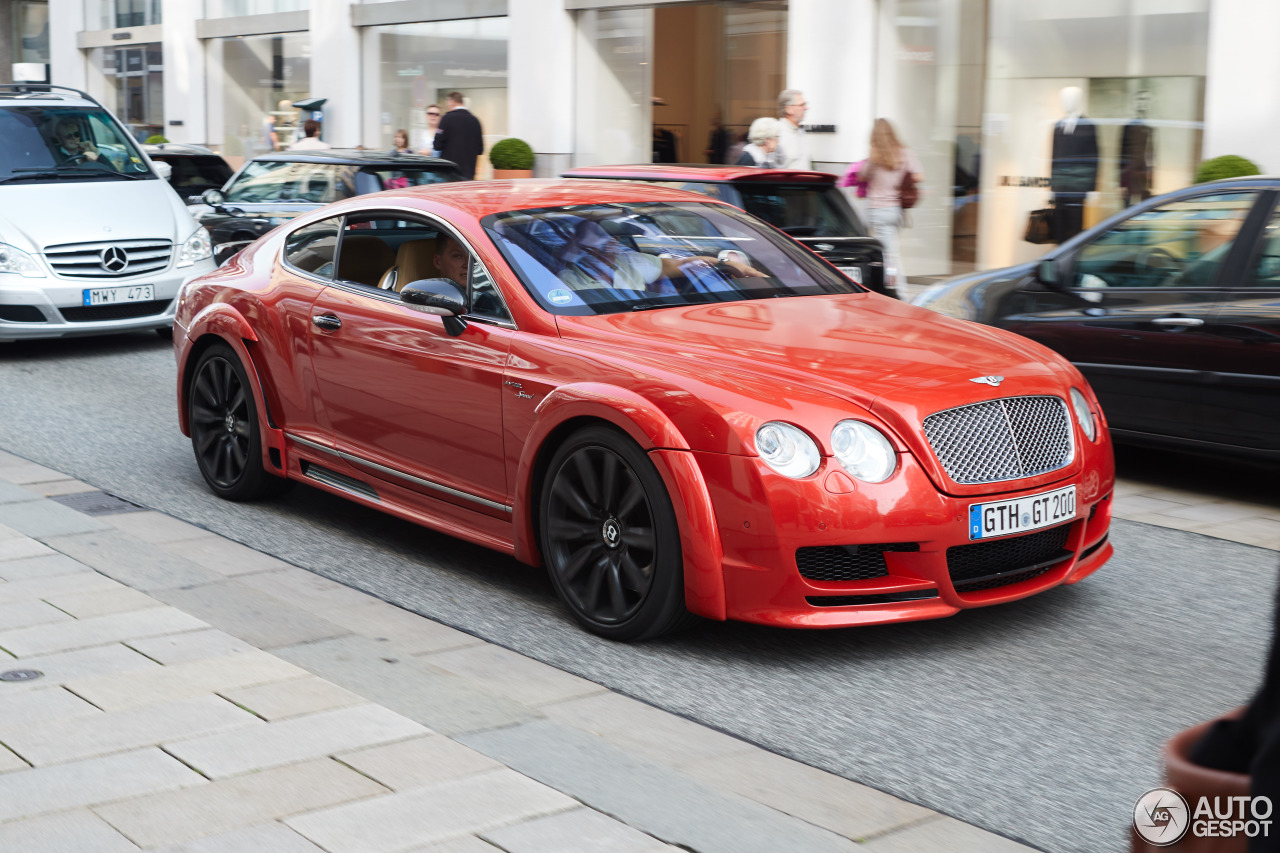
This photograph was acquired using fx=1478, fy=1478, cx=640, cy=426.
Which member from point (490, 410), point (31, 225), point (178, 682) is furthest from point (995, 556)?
point (31, 225)

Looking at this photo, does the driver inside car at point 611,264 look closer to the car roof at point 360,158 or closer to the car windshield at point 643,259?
the car windshield at point 643,259

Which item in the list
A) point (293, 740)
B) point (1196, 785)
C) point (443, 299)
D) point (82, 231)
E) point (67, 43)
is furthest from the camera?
point (67, 43)

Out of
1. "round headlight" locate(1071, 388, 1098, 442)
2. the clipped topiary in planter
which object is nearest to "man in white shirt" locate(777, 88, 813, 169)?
the clipped topiary in planter

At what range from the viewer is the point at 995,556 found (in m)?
4.57

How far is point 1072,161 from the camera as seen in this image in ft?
49.4

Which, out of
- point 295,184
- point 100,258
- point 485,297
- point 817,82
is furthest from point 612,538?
point 817,82

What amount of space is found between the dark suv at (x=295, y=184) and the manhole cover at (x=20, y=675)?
8.82m

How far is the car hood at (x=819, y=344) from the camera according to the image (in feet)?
15.0

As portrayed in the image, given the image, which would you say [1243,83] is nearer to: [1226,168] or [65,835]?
[1226,168]

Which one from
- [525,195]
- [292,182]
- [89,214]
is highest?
[292,182]

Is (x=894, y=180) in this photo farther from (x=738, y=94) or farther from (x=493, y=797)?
(x=493, y=797)

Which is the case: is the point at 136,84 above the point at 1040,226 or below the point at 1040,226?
above

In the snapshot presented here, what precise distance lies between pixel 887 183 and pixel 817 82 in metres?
4.80

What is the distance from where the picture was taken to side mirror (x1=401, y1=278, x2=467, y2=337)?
17.5 ft
